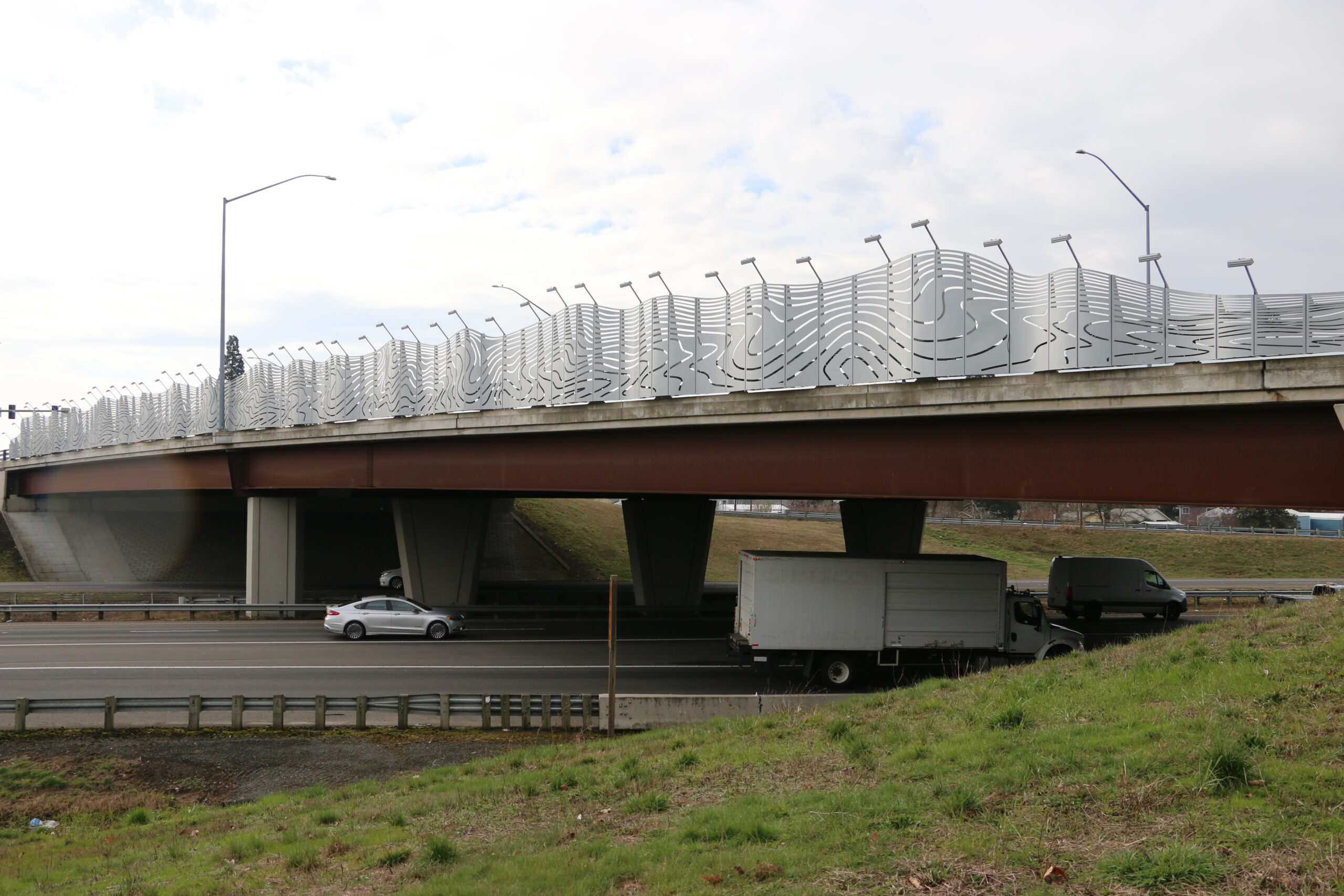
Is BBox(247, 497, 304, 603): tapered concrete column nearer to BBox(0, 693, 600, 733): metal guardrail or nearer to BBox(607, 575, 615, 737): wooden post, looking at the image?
BBox(0, 693, 600, 733): metal guardrail

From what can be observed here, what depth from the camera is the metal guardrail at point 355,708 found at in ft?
57.0

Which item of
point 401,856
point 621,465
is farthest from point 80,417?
point 401,856

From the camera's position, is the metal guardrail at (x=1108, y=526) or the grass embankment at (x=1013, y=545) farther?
the metal guardrail at (x=1108, y=526)

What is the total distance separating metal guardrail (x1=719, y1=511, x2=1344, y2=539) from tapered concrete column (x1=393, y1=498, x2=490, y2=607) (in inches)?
1601

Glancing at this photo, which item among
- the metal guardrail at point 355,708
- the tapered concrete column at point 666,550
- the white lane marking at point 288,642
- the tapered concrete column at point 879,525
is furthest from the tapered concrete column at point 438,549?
the metal guardrail at point 355,708

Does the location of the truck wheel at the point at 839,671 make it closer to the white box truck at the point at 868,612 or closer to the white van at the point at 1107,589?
the white box truck at the point at 868,612

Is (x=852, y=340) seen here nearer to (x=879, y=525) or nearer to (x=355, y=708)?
(x=355, y=708)

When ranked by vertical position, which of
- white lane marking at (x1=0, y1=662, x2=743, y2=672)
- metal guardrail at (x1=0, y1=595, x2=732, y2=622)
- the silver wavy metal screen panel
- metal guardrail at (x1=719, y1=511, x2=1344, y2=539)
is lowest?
metal guardrail at (x1=0, y1=595, x2=732, y2=622)

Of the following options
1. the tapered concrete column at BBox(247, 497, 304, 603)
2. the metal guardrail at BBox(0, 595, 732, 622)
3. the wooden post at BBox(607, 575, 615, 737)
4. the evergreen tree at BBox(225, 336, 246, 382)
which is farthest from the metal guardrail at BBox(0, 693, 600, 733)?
the evergreen tree at BBox(225, 336, 246, 382)

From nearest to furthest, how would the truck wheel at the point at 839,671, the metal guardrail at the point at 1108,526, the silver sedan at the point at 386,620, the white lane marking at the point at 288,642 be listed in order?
1. the truck wheel at the point at 839,671
2. the white lane marking at the point at 288,642
3. the silver sedan at the point at 386,620
4. the metal guardrail at the point at 1108,526

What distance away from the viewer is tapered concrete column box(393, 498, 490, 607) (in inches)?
1480

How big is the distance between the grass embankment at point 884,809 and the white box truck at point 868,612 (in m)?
7.23

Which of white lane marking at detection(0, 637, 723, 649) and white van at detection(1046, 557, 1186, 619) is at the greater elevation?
white van at detection(1046, 557, 1186, 619)

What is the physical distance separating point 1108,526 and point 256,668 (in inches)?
2744
